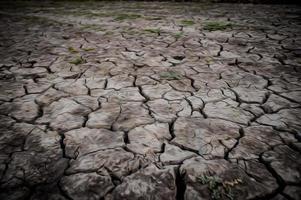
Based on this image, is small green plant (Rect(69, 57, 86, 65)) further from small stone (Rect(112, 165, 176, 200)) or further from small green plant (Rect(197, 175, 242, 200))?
small green plant (Rect(197, 175, 242, 200))

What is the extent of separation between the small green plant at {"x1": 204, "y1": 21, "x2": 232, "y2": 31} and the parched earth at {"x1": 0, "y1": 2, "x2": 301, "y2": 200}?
0.31 metres

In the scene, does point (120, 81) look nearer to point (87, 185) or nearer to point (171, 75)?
point (171, 75)

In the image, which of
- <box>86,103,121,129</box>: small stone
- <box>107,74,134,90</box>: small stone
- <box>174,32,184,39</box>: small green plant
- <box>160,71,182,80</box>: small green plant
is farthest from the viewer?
<box>174,32,184,39</box>: small green plant

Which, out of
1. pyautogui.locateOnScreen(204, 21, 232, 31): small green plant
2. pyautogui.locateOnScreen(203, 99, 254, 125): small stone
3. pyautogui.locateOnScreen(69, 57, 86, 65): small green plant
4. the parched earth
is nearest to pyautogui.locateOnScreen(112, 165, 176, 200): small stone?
the parched earth

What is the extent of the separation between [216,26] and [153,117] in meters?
2.73

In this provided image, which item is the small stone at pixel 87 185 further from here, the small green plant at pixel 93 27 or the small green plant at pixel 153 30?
the small green plant at pixel 93 27

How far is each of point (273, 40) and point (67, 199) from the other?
10.1 ft

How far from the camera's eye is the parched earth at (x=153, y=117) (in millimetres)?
1097

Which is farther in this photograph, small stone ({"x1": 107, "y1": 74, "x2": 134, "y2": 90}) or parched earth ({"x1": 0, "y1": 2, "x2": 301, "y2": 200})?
small stone ({"x1": 107, "y1": 74, "x2": 134, "y2": 90})

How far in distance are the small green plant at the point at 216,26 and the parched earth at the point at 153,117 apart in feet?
1.01

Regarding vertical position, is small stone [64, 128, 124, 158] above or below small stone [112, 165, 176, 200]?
below

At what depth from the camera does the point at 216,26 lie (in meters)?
3.71

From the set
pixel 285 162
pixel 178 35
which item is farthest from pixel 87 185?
pixel 178 35

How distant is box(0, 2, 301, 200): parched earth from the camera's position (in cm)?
110
